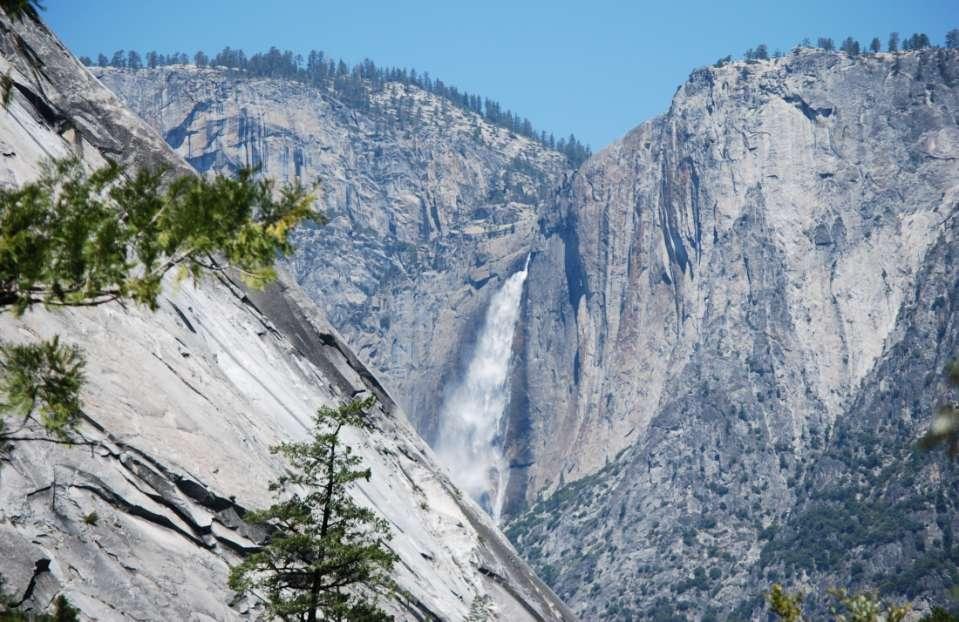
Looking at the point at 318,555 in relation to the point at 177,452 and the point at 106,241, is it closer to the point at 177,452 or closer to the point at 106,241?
the point at 177,452

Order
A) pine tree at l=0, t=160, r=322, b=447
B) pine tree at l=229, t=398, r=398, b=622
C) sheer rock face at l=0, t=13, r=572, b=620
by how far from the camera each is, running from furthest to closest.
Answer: pine tree at l=229, t=398, r=398, b=622 < sheer rock face at l=0, t=13, r=572, b=620 < pine tree at l=0, t=160, r=322, b=447

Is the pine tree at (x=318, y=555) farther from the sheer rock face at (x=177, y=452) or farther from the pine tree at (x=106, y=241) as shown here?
the pine tree at (x=106, y=241)

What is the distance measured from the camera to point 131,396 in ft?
97.3

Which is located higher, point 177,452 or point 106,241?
point 177,452

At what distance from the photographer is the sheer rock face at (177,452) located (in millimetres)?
24688

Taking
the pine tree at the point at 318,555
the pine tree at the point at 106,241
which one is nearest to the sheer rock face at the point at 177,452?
the pine tree at the point at 106,241

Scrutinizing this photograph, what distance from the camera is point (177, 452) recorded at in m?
29.7

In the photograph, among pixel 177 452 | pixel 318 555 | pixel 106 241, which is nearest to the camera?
pixel 106 241

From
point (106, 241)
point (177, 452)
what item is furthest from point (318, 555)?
point (106, 241)

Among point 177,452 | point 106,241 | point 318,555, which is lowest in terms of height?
point 106,241

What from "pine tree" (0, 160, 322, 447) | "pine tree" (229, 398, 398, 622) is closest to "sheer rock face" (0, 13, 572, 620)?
"pine tree" (0, 160, 322, 447)

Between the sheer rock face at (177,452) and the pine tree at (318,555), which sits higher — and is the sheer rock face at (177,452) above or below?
above

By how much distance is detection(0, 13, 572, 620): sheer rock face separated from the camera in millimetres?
24688

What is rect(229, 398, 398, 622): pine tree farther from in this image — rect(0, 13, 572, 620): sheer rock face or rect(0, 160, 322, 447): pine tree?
rect(0, 160, 322, 447): pine tree
